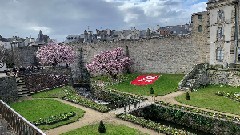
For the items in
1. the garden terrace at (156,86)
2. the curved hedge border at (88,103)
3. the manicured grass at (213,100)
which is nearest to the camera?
the manicured grass at (213,100)

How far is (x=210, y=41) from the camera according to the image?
3997 cm

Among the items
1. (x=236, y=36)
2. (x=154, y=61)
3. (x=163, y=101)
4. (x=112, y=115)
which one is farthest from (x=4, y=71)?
(x=236, y=36)

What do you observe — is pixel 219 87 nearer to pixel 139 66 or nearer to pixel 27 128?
pixel 139 66

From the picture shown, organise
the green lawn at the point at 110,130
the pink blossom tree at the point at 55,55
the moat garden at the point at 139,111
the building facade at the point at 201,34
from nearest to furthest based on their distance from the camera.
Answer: the green lawn at the point at 110,130 → the moat garden at the point at 139,111 → the building facade at the point at 201,34 → the pink blossom tree at the point at 55,55

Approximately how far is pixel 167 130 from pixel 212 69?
66.9ft

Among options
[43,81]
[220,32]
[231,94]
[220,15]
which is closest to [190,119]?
[231,94]

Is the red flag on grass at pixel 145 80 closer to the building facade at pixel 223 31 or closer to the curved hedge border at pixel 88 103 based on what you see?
the building facade at pixel 223 31

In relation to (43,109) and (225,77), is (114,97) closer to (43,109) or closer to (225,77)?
(43,109)

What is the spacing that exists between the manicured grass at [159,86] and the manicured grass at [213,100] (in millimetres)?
3738

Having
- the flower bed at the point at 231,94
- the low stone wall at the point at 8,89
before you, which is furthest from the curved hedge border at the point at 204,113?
the low stone wall at the point at 8,89

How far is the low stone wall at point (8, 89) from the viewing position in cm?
3068

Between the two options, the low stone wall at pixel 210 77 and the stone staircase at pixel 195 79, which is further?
the stone staircase at pixel 195 79

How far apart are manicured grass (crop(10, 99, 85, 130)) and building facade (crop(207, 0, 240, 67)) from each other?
22.5 metres

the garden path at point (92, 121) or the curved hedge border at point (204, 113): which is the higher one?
the curved hedge border at point (204, 113)
